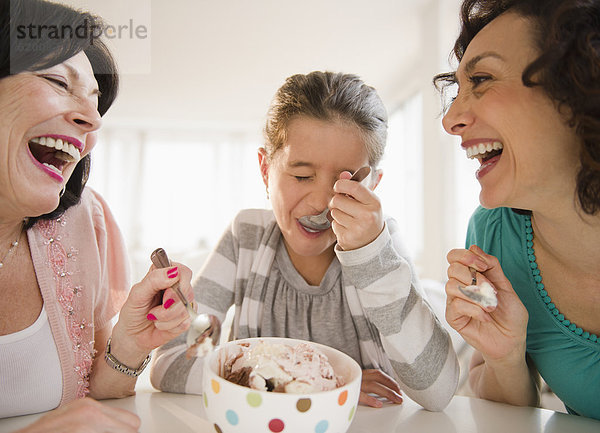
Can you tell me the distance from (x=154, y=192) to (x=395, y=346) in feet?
26.0

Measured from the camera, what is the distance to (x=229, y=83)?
5.98m

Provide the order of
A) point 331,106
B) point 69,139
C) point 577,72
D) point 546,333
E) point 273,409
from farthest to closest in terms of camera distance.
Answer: point 331,106 → point 546,333 → point 69,139 → point 577,72 → point 273,409

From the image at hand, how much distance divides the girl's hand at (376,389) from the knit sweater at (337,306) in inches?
1.1

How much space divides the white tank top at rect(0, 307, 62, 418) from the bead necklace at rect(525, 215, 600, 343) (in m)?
1.07

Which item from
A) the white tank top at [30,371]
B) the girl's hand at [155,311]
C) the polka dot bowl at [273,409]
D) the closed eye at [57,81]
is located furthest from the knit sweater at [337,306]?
the closed eye at [57,81]

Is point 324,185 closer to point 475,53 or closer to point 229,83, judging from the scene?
point 475,53

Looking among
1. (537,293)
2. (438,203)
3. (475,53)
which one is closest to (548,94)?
(475,53)

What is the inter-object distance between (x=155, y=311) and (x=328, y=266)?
550 millimetres

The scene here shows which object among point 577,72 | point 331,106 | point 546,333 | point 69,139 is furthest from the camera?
point 331,106

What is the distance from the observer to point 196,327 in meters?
0.77

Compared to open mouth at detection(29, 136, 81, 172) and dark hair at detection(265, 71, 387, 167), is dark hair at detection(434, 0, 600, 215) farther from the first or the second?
open mouth at detection(29, 136, 81, 172)

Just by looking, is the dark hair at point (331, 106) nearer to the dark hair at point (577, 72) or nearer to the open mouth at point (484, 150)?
the open mouth at point (484, 150)

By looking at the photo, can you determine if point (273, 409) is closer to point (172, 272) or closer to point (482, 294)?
point (172, 272)

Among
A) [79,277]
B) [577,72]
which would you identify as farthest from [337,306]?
[577,72]
